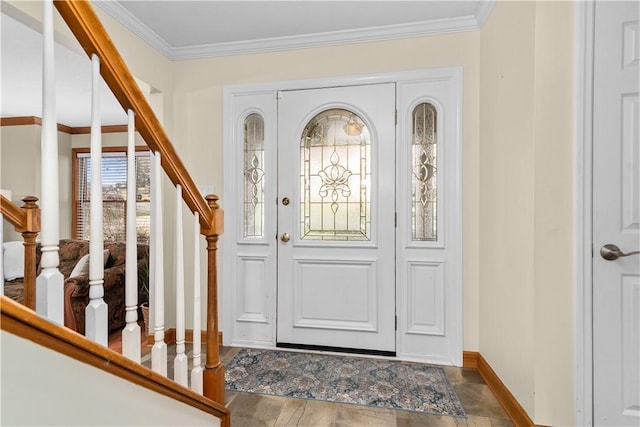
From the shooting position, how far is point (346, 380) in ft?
7.16

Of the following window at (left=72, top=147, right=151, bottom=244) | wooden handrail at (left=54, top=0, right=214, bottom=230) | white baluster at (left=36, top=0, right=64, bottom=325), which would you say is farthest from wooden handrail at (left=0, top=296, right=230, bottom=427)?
window at (left=72, top=147, right=151, bottom=244)

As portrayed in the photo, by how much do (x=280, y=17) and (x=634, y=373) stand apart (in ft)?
9.33

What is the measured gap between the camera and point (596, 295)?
1.49m

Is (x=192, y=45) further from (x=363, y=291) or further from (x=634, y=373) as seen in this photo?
(x=634, y=373)

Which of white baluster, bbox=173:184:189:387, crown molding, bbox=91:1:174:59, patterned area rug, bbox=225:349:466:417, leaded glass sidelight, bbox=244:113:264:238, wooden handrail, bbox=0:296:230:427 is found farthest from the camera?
leaded glass sidelight, bbox=244:113:264:238

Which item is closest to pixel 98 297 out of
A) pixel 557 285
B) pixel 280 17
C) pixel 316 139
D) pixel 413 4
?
pixel 557 285

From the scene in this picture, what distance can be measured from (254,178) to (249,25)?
1150 millimetres

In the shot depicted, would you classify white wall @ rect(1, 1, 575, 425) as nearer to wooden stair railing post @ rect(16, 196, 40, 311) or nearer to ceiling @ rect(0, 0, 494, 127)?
ceiling @ rect(0, 0, 494, 127)

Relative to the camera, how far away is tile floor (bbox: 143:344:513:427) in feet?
5.78

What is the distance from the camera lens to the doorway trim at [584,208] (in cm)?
150

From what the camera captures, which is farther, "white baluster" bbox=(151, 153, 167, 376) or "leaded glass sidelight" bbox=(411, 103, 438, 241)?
"leaded glass sidelight" bbox=(411, 103, 438, 241)

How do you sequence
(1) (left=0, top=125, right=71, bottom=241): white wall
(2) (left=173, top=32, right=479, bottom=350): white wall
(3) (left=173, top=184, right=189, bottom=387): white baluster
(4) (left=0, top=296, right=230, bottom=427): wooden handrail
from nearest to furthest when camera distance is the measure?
(4) (left=0, top=296, right=230, bottom=427): wooden handrail, (3) (left=173, top=184, right=189, bottom=387): white baluster, (2) (left=173, top=32, right=479, bottom=350): white wall, (1) (left=0, top=125, right=71, bottom=241): white wall

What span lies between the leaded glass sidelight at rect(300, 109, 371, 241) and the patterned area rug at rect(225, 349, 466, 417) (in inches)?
37.0

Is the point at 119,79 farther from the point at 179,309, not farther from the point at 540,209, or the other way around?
the point at 540,209
